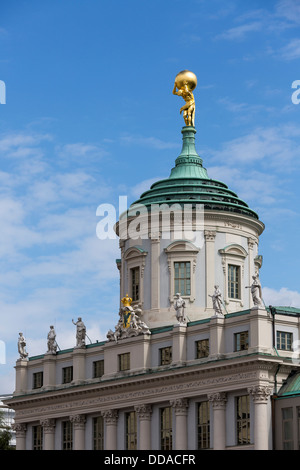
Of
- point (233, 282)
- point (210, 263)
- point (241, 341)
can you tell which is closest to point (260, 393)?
point (241, 341)

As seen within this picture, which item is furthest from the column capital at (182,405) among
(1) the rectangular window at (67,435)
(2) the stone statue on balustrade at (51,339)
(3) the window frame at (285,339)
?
(2) the stone statue on balustrade at (51,339)

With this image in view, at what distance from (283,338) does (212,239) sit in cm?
1214

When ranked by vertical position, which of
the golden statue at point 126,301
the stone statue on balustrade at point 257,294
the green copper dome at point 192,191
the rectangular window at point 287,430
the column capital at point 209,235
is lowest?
the rectangular window at point 287,430

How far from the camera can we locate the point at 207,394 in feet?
268

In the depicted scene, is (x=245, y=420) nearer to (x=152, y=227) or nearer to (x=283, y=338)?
(x=283, y=338)

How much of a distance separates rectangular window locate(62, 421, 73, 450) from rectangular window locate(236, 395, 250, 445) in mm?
18468

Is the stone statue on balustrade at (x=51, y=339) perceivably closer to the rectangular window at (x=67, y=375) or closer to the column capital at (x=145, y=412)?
the rectangular window at (x=67, y=375)

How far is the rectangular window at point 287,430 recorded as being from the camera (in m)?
78.2

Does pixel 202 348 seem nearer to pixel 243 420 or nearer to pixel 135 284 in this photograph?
pixel 243 420

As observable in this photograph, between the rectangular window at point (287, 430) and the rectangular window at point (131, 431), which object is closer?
the rectangular window at point (287, 430)

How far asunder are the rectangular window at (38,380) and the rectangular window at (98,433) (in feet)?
25.6

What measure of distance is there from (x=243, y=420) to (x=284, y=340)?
6466 mm

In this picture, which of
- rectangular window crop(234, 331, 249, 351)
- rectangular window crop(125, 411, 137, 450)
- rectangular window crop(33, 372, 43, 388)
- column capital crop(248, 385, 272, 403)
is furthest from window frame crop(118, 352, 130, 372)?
column capital crop(248, 385, 272, 403)
